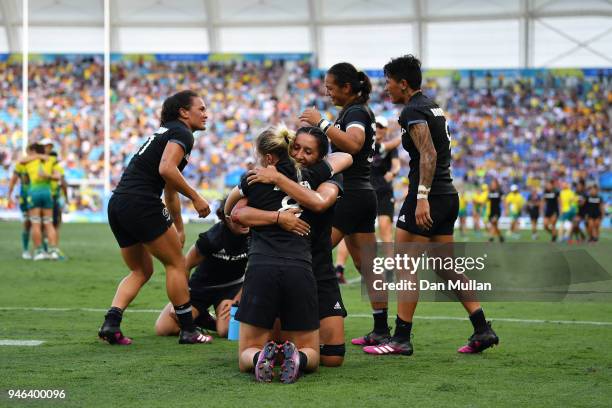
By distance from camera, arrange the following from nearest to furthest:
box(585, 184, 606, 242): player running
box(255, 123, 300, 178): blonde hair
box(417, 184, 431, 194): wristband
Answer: box(255, 123, 300, 178): blonde hair
box(417, 184, 431, 194): wristband
box(585, 184, 606, 242): player running

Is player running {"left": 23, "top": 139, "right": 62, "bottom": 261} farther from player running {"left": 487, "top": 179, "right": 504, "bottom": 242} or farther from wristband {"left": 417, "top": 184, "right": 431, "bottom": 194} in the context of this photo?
player running {"left": 487, "top": 179, "right": 504, "bottom": 242}

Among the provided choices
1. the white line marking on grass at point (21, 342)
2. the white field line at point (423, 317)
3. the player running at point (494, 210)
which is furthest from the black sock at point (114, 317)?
the player running at point (494, 210)

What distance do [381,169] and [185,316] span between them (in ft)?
23.0

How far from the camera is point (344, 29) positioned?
154ft

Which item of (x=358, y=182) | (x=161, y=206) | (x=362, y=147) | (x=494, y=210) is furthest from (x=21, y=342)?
(x=494, y=210)

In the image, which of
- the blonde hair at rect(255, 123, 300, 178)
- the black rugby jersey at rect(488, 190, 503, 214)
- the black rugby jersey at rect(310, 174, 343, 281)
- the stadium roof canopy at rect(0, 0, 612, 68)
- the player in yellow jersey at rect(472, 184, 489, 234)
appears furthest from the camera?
the stadium roof canopy at rect(0, 0, 612, 68)

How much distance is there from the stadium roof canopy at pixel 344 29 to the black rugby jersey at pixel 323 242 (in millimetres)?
40213

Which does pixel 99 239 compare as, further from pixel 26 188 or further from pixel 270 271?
pixel 270 271

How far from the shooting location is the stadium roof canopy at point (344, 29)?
45219mm

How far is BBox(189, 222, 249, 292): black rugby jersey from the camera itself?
8.44 meters

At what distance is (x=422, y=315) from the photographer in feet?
33.1

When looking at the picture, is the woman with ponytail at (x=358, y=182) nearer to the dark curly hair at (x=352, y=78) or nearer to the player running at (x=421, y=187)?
the dark curly hair at (x=352, y=78)

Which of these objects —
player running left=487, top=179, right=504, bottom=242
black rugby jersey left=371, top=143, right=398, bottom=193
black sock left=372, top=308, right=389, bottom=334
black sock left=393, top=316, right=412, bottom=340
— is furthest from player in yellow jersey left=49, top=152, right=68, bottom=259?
player running left=487, top=179, right=504, bottom=242

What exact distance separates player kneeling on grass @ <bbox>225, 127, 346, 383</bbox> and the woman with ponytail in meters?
1.36
